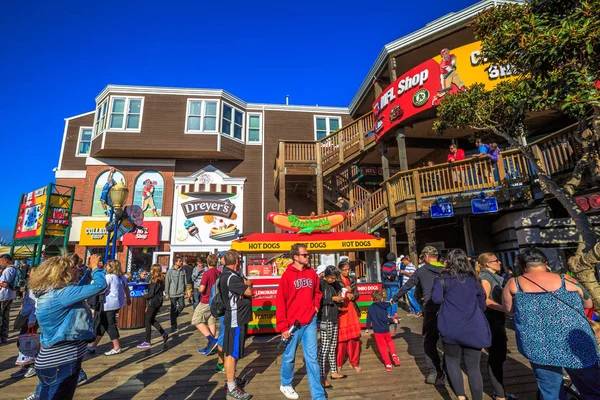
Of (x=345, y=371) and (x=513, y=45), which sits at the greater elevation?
(x=513, y=45)

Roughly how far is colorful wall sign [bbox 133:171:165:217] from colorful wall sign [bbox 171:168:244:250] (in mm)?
1134

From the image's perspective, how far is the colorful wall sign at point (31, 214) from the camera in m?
17.9

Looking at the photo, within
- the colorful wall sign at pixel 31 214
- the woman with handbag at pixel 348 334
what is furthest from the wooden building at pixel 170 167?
the woman with handbag at pixel 348 334

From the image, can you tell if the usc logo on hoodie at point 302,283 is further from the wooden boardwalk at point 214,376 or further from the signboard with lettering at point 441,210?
the signboard with lettering at point 441,210

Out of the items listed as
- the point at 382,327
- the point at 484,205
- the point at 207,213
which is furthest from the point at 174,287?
the point at 207,213

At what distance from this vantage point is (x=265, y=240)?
824cm

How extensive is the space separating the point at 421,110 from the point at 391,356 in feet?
29.8

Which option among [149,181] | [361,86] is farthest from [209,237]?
[361,86]

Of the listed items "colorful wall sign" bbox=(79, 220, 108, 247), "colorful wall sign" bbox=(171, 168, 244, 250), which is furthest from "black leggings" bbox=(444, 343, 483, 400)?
"colorful wall sign" bbox=(79, 220, 108, 247)

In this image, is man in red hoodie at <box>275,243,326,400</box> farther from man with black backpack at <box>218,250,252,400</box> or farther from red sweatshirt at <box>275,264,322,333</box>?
man with black backpack at <box>218,250,252,400</box>

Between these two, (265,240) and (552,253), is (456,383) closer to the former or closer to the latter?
(265,240)

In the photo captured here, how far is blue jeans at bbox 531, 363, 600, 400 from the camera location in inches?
102

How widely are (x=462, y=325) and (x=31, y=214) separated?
24.4 meters

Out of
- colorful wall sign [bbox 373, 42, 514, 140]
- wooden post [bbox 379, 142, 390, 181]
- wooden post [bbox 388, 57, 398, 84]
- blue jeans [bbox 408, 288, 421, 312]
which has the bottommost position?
blue jeans [bbox 408, 288, 421, 312]
